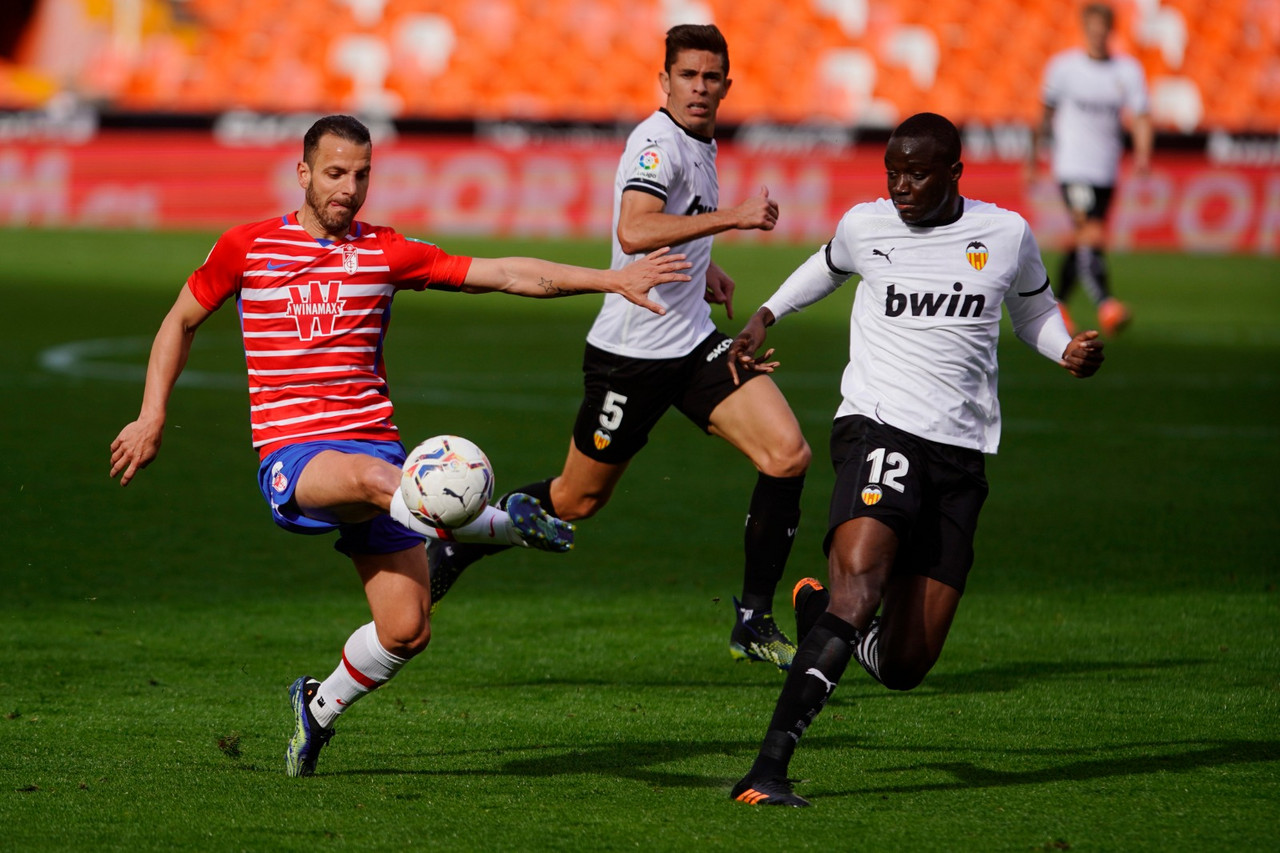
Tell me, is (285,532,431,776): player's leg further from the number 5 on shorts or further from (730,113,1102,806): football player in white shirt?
the number 5 on shorts

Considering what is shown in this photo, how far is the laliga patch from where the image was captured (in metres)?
4.86

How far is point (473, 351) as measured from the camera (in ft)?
51.2

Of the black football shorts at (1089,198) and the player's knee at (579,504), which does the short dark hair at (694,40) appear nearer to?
the player's knee at (579,504)

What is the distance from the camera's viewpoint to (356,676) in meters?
5.00

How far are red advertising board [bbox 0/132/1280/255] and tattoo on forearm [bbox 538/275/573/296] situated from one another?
2025 centimetres

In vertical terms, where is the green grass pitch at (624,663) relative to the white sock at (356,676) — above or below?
below

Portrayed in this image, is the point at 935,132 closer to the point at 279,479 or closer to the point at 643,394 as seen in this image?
the point at 279,479

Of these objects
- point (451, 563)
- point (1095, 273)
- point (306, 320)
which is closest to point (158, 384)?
point (306, 320)

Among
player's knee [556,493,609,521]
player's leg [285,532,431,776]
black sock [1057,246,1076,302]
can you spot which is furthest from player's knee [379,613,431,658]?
black sock [1057,246,1076,302]

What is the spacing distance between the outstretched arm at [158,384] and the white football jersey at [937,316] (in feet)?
6.42

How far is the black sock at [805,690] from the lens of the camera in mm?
4594

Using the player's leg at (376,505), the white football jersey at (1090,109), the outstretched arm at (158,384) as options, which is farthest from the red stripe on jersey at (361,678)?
the white football jersey at (1090,109)

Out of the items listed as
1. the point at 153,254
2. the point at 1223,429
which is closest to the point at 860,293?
the point at 1223,429

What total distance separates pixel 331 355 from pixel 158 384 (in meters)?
0.52
